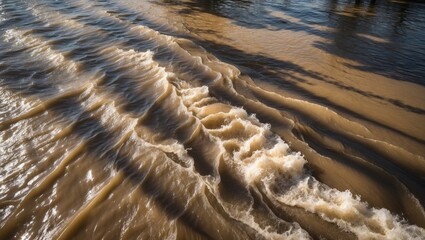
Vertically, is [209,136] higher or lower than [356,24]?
lower

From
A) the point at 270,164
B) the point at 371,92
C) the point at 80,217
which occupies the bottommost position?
the point at 80,217

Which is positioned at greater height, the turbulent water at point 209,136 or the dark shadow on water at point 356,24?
the dark shadow on water at point 356,24

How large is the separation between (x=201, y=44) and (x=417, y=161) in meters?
5.76

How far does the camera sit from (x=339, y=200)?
327 cm

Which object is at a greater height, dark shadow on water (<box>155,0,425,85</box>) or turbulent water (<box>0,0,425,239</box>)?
dark shadow on water (<box>155,0,425,85</box>)

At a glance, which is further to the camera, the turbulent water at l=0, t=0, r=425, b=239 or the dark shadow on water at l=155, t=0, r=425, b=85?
the dark shadow on water at l=155, t=0, r=425, b=85

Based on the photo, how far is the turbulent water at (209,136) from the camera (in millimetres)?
3033

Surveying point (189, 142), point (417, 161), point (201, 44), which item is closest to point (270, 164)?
point (189, 142)

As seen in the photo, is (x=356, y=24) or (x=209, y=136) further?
(x=356, y=24)

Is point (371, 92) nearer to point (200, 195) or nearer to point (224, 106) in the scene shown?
point (224, 106)

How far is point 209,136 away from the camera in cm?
422

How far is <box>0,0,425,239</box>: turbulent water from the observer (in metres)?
3.03

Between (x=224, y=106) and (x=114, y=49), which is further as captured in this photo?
(x=114, y=49)

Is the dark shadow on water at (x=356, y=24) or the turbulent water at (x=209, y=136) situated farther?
the dark shadow on water at (x=356, y=24)
